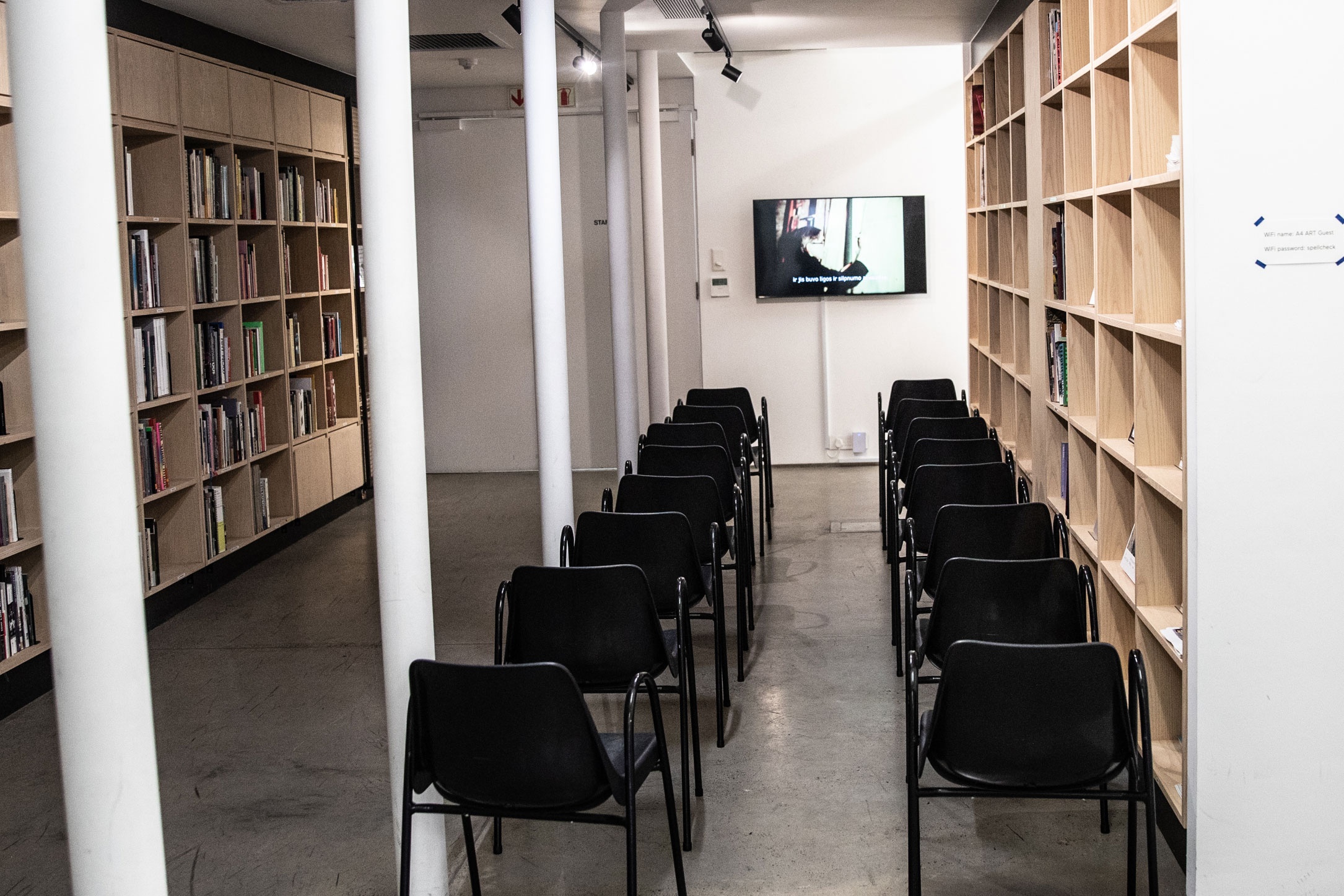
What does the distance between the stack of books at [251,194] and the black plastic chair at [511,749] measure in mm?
5456

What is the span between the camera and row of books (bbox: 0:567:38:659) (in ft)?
16.9

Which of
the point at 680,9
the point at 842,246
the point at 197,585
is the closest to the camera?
the point at 197,585

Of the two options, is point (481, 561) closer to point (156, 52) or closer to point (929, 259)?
point (156, 52)

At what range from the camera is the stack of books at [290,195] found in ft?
27.4

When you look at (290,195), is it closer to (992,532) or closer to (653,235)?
(653,235)

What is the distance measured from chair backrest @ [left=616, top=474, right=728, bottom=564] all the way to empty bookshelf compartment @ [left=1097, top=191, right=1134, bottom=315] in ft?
5.74

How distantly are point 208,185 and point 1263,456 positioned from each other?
234 inches

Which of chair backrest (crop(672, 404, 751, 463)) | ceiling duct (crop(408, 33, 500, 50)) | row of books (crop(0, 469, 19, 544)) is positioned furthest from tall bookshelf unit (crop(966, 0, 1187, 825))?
row of books (crop(0, 469, 19, 544))

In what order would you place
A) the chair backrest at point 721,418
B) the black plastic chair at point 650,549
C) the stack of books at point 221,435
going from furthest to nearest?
the chair backrest at point 721,418
the stack of books at point 221,435
the black plastic chair at point 650,549

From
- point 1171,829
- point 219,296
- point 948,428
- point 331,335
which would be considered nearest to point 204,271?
point 219,296

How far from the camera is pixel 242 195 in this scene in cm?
777

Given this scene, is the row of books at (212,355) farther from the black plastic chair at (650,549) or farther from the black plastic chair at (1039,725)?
the black plastic chair at (1039,725)

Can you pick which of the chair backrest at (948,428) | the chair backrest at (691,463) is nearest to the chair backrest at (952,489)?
the chair backrest at (691,463)

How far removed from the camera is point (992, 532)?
4.59 meters
